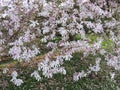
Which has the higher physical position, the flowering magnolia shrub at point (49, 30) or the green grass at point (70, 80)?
the flowering magnolia shrub at point (49, 30)

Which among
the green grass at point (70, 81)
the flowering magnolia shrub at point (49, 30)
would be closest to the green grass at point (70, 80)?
the green grass at point (70, 81)

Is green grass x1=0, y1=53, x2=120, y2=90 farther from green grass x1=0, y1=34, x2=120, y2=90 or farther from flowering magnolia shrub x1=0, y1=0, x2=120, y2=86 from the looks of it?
flowering magnolia shrub x1=0, y1=0, x2=120, y2=86

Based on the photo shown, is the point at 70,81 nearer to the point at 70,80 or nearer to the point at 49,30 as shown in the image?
the point at 70,80

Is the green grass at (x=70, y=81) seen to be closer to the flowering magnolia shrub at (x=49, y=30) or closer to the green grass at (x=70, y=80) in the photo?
the green grass at (x=70, y=80)

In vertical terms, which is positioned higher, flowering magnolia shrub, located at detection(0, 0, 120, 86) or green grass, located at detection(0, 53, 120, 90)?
flowering magnolia shrub, located at detection(0, 0, 120, 86)

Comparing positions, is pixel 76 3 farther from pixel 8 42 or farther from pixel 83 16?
pixel 8 42

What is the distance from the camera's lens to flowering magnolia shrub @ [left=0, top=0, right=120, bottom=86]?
21.4ft

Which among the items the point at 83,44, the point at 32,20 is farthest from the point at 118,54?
the point at 32,20

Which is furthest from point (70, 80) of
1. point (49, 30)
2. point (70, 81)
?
point (49, 30)

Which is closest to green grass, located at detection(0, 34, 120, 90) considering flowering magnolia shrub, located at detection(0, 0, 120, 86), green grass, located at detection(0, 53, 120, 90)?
green grass, located at detection(0, 53, 120, 90)

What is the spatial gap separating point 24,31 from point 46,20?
0.55 m

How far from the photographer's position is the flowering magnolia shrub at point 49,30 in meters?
6.51

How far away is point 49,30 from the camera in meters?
6.89

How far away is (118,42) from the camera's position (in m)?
7.22
